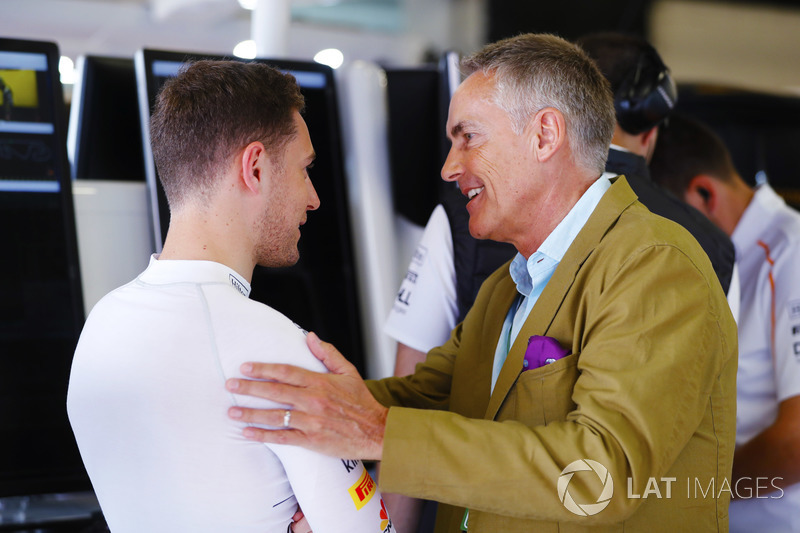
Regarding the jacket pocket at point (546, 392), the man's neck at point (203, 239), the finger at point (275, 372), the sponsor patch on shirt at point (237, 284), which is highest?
the man's neck at point (203, 239)

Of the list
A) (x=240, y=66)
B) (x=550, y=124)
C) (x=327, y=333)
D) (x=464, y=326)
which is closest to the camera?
(x=240, y=66)

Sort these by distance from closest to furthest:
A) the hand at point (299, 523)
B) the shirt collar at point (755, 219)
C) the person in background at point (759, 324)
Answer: the hand at point (299, 523)
the person in background at point (759, 324)
the shirt collar at point (755, 219)

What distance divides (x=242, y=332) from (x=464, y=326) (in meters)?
0.63

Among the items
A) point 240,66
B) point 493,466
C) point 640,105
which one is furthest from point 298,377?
point 640,105

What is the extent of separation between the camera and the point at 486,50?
1.49 metres

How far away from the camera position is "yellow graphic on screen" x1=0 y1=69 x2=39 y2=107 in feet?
5.87

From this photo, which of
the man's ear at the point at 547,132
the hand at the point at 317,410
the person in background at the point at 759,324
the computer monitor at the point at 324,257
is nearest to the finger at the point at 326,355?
the hand at the point at 317,410

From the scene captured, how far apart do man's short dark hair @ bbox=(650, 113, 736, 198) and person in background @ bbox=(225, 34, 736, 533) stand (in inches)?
43.8

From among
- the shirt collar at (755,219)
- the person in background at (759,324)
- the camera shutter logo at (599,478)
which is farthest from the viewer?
the shirt collar at (755,219)

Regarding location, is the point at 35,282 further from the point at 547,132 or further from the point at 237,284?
the point at 547,132

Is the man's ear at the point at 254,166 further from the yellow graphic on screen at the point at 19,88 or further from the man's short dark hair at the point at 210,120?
the yellow graphic on screen at the point at 19,88

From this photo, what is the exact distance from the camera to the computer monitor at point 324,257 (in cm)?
204

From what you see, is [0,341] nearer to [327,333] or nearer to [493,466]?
[327,333]

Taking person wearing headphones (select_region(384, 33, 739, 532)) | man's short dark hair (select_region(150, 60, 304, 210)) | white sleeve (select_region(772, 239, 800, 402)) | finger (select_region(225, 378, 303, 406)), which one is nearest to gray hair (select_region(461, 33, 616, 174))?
→ person wearing headphones (select_region(384, 33, 739, 532))
